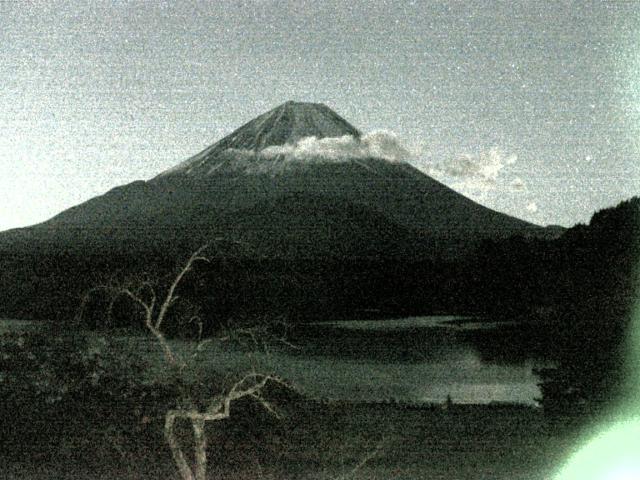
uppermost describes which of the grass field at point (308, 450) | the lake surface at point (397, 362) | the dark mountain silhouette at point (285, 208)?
the dark mountain silhouette at point (285, 208)

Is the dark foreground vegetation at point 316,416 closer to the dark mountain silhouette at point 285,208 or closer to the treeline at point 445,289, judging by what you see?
the treeline at point 445,289

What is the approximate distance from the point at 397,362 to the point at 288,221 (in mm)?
84066

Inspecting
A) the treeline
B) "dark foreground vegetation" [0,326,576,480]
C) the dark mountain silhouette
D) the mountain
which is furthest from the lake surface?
the dark mountain silhouette

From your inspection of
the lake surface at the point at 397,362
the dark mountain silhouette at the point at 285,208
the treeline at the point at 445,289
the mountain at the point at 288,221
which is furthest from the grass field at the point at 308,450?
the dark mountain silhouette at the point at 285,208

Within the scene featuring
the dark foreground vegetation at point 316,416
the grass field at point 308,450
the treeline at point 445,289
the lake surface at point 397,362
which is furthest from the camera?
the lake surface at point 397,362

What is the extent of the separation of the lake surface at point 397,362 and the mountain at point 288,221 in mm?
13393

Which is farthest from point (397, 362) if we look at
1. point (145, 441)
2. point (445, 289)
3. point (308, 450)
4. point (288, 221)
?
point (288, 221)

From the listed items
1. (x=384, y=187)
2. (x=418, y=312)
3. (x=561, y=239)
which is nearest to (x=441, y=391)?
(x=561, y=239)

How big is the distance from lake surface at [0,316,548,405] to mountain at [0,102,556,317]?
43.9 feet

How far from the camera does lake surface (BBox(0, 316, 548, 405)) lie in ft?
79.6

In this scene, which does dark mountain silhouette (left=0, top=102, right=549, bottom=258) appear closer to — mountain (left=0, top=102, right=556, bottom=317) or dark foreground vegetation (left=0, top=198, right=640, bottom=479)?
mountain (left=0, top=102, right=556, bottom=317)

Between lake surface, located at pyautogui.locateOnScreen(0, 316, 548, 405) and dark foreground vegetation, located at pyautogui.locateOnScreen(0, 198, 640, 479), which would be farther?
lake surface, located at pyautogui.locateOnScreen(0, 316, 548, 405)

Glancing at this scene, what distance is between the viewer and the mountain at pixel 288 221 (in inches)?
2709

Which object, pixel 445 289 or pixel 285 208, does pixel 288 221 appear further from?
pixel 445 289
